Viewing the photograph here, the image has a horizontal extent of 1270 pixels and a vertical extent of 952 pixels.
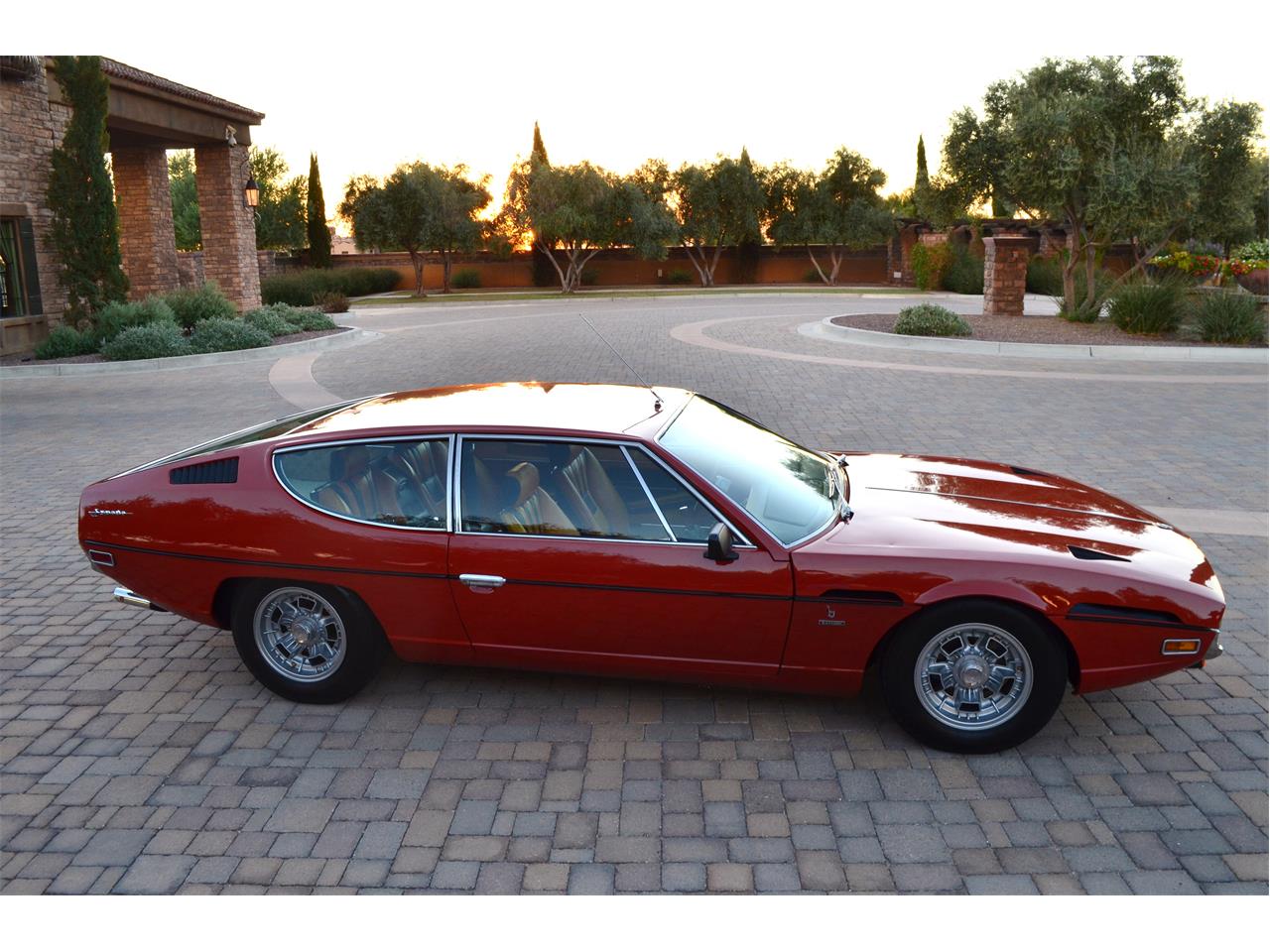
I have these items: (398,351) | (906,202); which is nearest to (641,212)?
(906,202)

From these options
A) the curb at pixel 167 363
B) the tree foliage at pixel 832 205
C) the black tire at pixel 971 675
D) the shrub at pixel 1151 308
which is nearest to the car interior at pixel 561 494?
the black tire at pixel 971 675

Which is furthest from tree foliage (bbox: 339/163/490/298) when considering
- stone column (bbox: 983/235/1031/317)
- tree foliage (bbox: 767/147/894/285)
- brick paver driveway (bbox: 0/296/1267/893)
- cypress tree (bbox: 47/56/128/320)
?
brick paver driveway (bbox: 0/296/1267/893)

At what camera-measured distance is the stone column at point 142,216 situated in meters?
28.4

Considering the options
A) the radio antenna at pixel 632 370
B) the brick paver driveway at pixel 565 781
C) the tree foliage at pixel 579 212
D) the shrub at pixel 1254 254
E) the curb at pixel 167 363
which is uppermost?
the tree foliage at pixel 579 212

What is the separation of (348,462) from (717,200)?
49174mm

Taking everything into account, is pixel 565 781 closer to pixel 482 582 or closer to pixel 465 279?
pixel 482 582

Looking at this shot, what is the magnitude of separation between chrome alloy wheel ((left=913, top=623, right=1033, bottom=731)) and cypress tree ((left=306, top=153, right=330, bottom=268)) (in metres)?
49.5

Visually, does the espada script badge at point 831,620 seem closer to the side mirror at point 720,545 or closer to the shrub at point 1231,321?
the side mirror at point 720,545

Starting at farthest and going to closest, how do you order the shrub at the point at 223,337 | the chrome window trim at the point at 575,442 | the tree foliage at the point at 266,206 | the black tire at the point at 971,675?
the tree foliage at the point at 266,206
the shrub at the point at 223,337
the chrome window trim at the point at 575,442
the black tire at the point at 971,675

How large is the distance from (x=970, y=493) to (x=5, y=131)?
66.8ft

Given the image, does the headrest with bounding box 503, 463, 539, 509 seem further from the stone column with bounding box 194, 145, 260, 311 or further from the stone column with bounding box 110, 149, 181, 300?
the stone column with bounding box 110, 149, 181, 300

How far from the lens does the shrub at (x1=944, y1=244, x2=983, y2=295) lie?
39.7m

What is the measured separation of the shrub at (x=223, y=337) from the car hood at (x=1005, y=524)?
1782 cm

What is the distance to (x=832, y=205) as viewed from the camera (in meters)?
52.5
